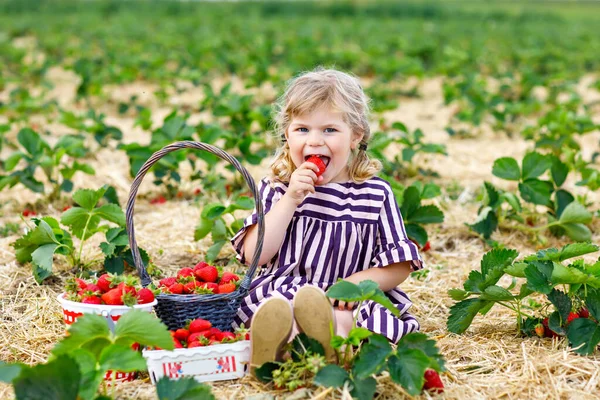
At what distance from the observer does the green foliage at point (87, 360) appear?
193 centimetres

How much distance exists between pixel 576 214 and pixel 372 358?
2180 millimetres

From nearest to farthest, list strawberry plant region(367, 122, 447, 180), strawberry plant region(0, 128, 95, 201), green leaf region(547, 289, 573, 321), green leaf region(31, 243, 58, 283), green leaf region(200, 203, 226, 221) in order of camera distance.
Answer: green leaf region(547, 289, 573, 321)
green leaf region(31, 243, 58, 283)
green leaf region(200, 203, 226, 221)
strawberry plant region(0, 128, 95, 201)
strawberry plant region(367, 122, 447, 180)

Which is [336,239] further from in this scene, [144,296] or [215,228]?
[215,228]

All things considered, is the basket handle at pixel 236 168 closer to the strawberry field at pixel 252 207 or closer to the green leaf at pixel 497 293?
the strawberry field at pixel 252 207

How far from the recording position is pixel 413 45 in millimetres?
12945

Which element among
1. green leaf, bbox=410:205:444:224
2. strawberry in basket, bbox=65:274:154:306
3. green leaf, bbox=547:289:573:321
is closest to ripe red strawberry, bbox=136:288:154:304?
strawberry in basket, bbox=65:274:154:306

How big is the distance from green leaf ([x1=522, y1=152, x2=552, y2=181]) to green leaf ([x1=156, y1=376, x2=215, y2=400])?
8.37 feet

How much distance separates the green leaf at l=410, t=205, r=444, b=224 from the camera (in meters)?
3.71

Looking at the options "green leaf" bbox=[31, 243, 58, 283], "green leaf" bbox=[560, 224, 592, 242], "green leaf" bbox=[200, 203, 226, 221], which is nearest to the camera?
"green leaf" bbox=[31, 243, 58, 283]

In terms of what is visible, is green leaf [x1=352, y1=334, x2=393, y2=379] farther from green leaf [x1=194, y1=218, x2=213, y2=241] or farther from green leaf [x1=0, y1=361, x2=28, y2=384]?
green leaf [x1=194, y1=218, x2=213, y2=241]

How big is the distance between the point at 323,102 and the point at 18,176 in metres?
2.51

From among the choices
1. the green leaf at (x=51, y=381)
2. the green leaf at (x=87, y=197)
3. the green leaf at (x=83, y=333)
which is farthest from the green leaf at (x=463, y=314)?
the green leaf at (x=87, y=197)

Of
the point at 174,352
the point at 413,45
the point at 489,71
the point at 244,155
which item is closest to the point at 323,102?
the point at 174,352

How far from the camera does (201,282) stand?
8.89 feet
